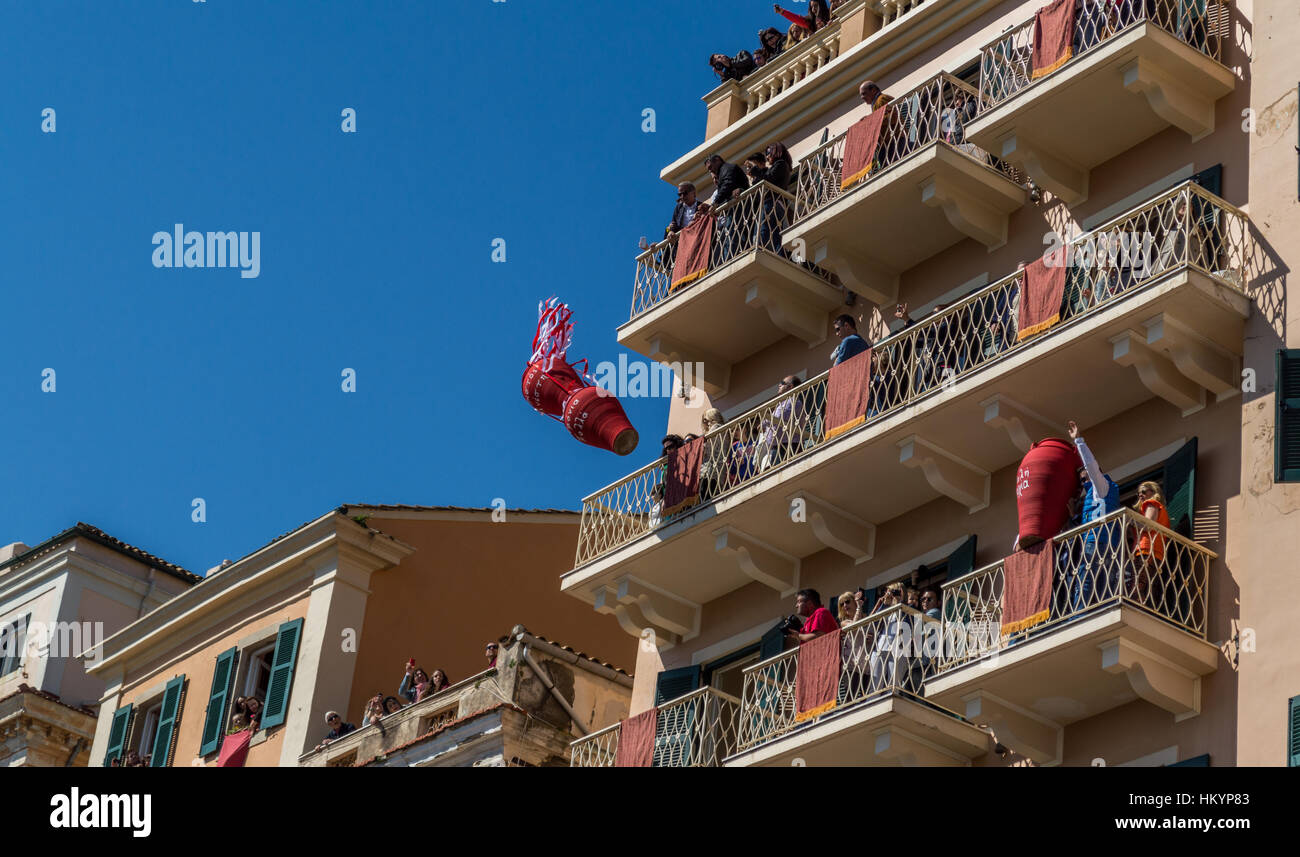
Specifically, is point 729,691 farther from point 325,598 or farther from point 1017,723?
point 325,598

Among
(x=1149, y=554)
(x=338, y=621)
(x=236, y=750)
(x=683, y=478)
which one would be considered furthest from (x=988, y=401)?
(x=236, y=750)

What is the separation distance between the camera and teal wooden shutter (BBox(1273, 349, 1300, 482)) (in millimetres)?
21125

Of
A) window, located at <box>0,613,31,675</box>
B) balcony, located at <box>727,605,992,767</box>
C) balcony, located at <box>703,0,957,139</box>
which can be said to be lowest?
balcony, located at <box>727,605,992,767</box>

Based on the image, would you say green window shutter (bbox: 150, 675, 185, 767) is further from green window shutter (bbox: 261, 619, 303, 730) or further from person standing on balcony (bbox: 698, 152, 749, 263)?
person standing on balcony (bbox: 698, 152, 749, 263)

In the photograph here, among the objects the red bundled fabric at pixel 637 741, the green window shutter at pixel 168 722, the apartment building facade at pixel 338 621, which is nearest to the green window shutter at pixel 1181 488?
the red bundled fabric at pixel 637 741

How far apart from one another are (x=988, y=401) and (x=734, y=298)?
5.37 meters

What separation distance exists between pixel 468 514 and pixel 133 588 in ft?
30.1

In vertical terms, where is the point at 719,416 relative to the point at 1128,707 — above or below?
above

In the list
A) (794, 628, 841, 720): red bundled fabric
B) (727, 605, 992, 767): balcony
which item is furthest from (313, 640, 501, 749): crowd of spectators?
(727, 605, 992, 767): balcony

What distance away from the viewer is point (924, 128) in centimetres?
2655

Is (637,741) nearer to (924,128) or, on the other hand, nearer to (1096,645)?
(1096,645)

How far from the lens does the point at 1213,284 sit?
21.9 m

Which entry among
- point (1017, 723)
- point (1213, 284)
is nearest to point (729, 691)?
point (1017, 723)

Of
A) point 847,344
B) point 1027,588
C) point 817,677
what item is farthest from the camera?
point 847,344
